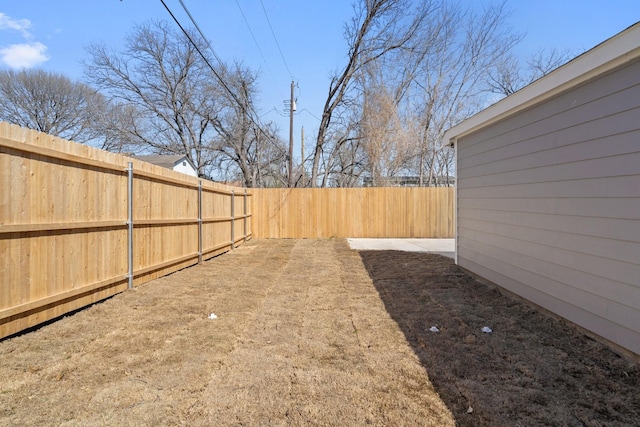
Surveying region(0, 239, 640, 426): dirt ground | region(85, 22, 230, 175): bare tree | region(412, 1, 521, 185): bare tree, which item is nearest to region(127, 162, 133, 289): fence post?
region(0, 239, 640, 426): dirt ground

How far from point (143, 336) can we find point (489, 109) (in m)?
4.71

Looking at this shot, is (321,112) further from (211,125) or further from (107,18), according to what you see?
(107,18)

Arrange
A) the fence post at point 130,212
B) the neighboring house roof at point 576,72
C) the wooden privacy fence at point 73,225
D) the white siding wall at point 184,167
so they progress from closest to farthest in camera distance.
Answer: the neighboring house roof at point 576,72 < the wooden privacy fence at point 73,225 < the fence post at point 130,212 < the white siding wall at point 184,167

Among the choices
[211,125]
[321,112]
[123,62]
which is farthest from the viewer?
[211,125]

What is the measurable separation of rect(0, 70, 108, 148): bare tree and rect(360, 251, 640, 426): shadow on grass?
2229 cm

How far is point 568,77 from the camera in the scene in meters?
3.16

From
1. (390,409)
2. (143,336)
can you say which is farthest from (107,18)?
(390,409)

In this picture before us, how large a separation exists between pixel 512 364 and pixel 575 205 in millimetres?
1625

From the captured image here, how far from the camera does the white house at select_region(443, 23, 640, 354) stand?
2609 millimetres

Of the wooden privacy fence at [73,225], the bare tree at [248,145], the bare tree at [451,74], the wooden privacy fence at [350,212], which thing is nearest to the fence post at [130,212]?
the wooden privacy fence at [73,225]

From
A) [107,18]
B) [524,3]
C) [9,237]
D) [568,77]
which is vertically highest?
[524,3]

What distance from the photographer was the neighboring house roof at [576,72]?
99.5 inches

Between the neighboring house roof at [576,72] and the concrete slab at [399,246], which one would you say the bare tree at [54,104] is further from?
the neighboring house roof at [576,72]

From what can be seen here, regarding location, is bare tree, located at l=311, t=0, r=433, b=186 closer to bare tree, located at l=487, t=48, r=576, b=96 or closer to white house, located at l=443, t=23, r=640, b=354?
bare tree, located at l=487, t=48, r=576, b=96
